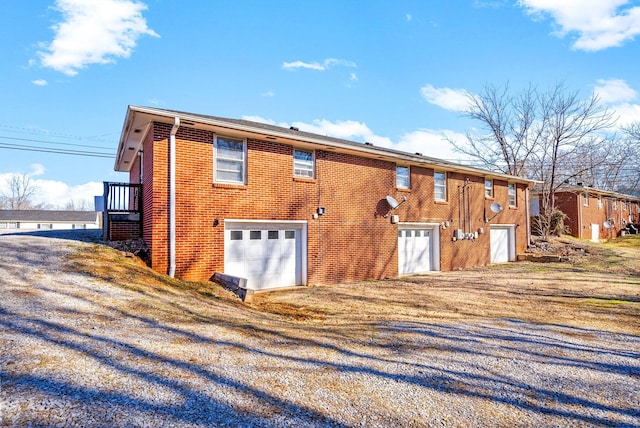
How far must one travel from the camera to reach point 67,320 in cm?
434

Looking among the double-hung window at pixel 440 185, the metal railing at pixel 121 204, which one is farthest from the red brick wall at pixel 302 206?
the metal railing at pixel 121 204

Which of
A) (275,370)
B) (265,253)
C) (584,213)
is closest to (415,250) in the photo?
(265,253)

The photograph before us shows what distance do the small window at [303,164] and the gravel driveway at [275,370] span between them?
19.7 ft

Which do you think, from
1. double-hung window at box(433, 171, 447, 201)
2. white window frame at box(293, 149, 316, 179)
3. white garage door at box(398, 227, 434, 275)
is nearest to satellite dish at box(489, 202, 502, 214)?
double-hung window at box(433, 171, 447, 201)

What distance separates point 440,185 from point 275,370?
13243 millimetres

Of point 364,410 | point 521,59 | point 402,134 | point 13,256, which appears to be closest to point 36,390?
point 364,410

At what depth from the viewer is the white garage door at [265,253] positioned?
9781 mm

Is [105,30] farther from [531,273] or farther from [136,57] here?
[531,273]

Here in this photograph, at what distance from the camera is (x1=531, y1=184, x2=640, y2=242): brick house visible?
2800 centimetres

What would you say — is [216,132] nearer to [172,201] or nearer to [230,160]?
[230,160]

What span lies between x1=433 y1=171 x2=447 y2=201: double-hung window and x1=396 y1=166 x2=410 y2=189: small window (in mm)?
1662

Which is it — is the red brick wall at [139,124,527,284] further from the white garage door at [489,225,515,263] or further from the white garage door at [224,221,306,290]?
the white garage door at [489,225,515,263]

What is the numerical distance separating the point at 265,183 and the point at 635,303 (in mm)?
9148

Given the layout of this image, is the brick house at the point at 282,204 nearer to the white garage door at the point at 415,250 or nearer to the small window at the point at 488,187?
the white garage door at the point at 415,250
